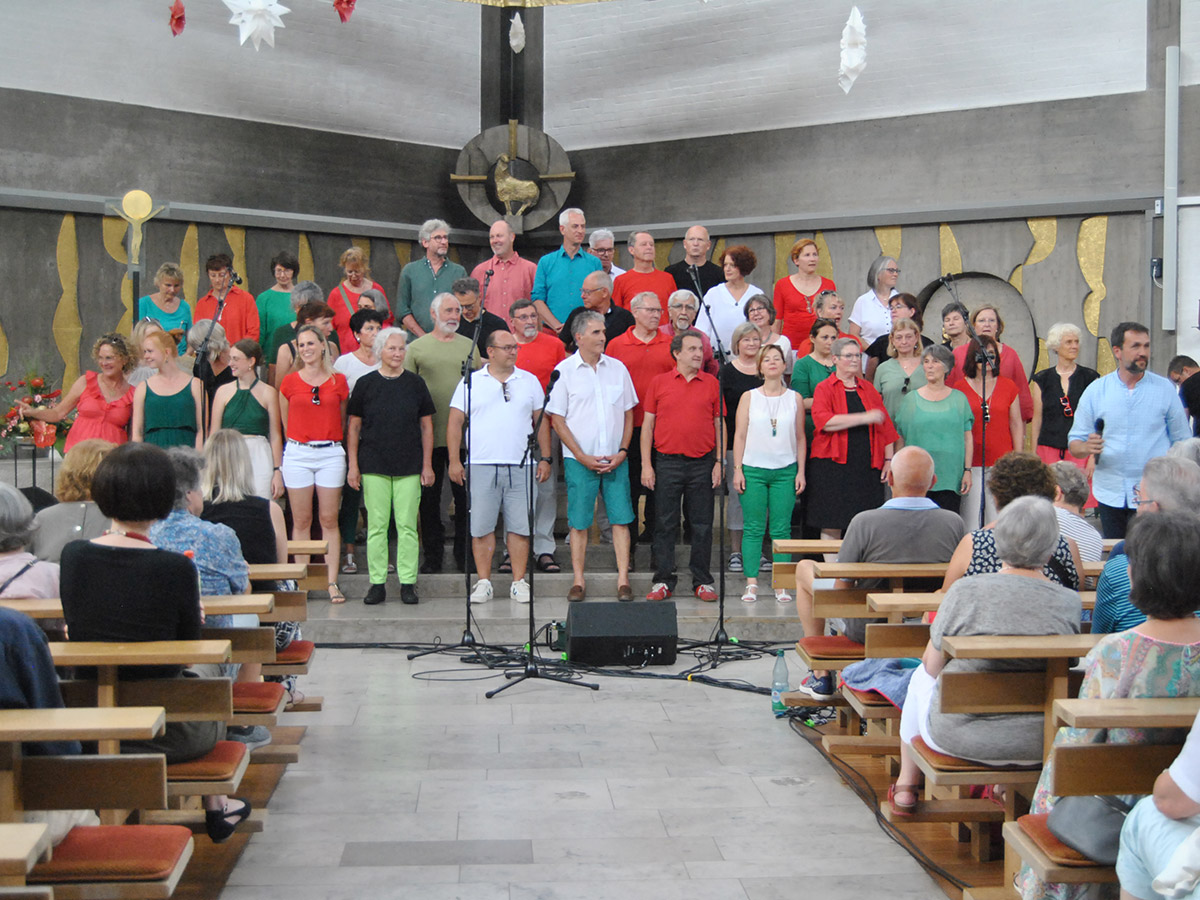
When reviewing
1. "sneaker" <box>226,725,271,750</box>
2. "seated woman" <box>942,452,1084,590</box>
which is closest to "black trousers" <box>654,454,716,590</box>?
"seated woman" <box>942,452,1084,590</box>

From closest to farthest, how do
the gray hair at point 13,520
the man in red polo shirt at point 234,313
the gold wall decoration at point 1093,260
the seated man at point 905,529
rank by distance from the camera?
the gray hair at point 13,520 < the seated man at point 905,529 < the man in red polo shirt at point 234,313 < the gold wall decoration at point 1093,260

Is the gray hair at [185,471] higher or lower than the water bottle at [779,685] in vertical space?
higher

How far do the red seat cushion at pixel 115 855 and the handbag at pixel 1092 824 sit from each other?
1.83 meters

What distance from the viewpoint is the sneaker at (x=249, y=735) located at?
4098 mm

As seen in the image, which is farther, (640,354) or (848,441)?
(640,354)

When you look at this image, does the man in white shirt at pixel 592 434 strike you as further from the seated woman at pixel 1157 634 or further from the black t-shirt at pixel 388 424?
the seated woman at pixel 1157 634

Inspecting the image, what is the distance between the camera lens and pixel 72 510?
4.52 m

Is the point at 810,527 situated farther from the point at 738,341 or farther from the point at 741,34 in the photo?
the point at 741,34

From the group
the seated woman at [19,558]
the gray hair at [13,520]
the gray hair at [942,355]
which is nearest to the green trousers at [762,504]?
the gray hair at [942,355]

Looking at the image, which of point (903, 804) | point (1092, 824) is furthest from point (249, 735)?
point (1092, 824)

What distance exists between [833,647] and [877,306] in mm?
3849

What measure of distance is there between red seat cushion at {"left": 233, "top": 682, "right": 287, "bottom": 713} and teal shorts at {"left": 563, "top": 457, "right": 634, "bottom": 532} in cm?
327

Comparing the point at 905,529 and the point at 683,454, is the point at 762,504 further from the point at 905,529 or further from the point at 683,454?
the point at 905,529

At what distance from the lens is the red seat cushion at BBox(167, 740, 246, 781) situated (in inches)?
131
